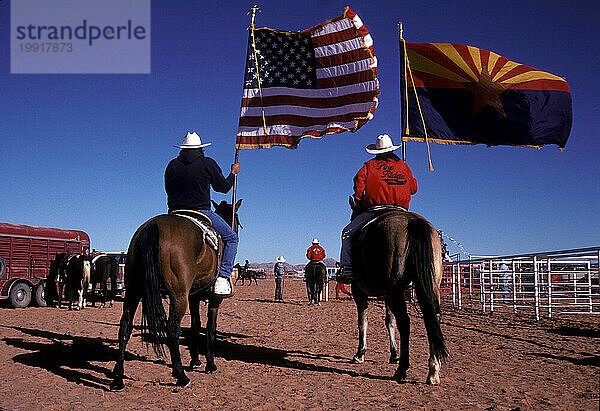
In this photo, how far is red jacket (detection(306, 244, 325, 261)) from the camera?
18.2 metres

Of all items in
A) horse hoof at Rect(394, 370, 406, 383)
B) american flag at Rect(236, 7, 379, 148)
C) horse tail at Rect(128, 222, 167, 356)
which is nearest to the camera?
horse tail at Rect(128, 222, 167, 356)

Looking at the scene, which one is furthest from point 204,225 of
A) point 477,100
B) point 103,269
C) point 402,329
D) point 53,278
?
point 53,278

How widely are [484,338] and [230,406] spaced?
5.91 metres

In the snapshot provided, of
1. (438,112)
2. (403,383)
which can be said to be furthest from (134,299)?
(438,112)

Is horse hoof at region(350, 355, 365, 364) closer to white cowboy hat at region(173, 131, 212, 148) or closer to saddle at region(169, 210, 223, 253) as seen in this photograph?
saddle at region(169, 210, 223, 253)

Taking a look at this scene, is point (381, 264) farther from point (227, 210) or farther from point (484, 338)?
point (484, 338)

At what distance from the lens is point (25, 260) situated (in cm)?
1705

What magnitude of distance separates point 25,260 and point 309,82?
1300 centimetres

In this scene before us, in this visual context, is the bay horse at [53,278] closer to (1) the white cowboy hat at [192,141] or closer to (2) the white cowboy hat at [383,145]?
(1) the white cowboy hat at [192,141]

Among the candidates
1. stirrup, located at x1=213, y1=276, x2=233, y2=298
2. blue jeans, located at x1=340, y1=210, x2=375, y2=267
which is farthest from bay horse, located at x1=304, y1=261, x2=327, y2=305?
stirrup, located at x1=213, y1=276, x2=233, y2=298

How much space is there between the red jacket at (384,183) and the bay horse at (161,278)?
2057mm

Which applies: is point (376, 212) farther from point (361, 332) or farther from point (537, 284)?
point (537, 284)

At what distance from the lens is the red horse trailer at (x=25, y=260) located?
1598 centimetres

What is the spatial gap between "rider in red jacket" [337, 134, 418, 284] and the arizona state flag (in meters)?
5.39
